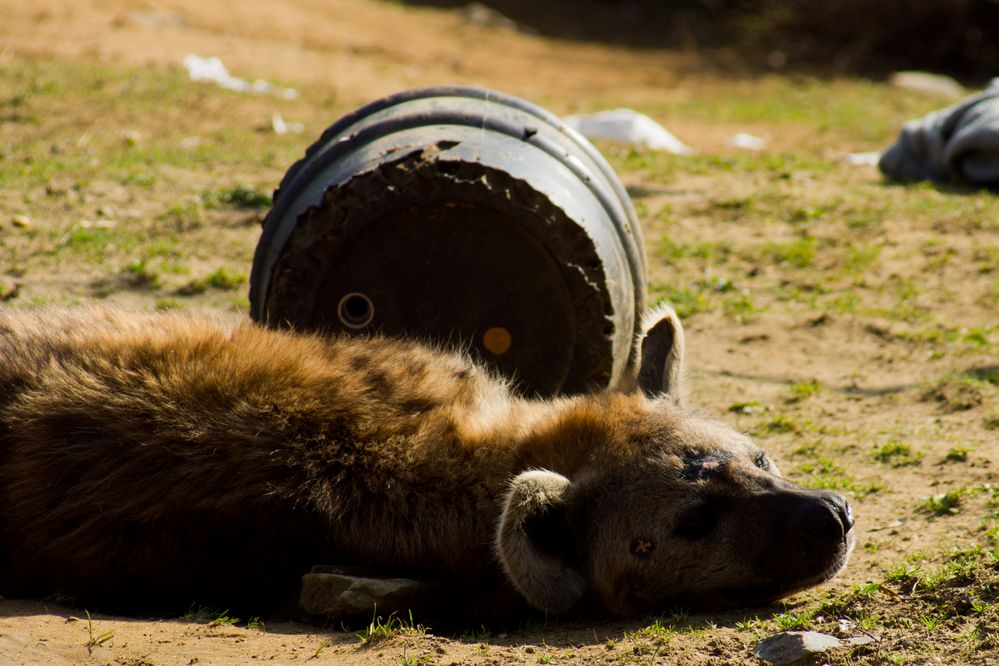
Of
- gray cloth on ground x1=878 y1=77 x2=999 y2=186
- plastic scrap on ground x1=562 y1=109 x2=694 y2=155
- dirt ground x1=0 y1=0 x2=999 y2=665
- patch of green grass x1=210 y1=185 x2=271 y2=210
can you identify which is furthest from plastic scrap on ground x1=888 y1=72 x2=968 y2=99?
patch of green grass x1=210 y1=185 x2=271 y2=210

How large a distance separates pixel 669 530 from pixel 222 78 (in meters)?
8.61

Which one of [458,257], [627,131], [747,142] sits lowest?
[458,257]

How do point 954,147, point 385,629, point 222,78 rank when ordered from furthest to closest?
point 222,78
point 954,147
point 385,629

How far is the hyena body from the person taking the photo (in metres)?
3.21

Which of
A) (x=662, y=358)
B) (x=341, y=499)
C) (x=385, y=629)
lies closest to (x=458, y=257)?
(x=662, y=358)

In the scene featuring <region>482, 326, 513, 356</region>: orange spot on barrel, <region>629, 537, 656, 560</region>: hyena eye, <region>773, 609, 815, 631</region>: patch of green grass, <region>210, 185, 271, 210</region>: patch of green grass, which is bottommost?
<region>773, 609, 815, 631</region>: patch of green grass

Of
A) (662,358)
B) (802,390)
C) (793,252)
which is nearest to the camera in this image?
(662,358)

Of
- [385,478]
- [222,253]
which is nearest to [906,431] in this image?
[385,478]

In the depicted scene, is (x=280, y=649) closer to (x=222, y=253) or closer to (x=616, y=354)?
(x=616, y=354)

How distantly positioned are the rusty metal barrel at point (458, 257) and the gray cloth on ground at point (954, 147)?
4817mm

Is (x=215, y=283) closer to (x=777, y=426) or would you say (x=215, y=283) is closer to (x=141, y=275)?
(x=141, y=275)

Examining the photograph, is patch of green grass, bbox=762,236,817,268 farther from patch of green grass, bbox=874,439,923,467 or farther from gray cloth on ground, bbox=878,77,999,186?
patch of green grass, bbox=874,439,923,467

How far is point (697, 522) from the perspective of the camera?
3.24 meters

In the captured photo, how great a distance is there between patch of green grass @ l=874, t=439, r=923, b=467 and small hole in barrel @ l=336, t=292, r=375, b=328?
2014mm
